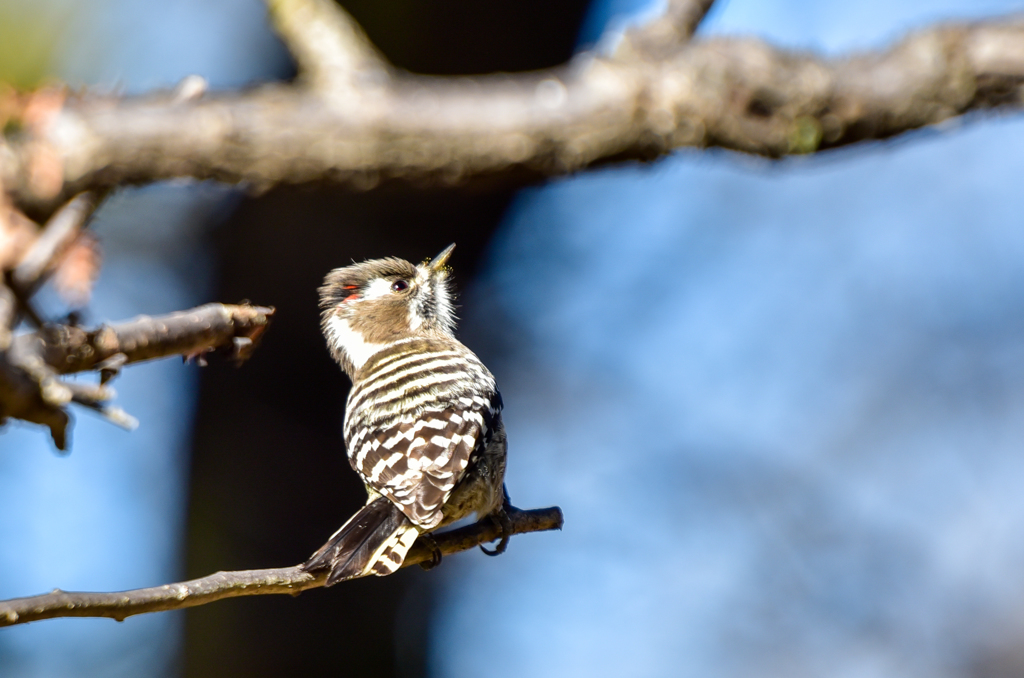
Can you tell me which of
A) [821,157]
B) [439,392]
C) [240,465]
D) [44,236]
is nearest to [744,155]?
[821,157]

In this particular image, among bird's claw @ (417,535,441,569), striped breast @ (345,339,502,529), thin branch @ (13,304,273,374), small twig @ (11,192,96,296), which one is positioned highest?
small twig @ (11,192,96,296)

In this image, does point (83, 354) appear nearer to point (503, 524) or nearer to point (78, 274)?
point (78, 274)

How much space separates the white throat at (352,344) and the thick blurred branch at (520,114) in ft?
8.86

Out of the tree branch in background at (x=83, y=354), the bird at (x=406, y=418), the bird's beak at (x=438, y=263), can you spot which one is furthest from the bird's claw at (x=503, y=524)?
the tree branch in background at (x=83, y=354)

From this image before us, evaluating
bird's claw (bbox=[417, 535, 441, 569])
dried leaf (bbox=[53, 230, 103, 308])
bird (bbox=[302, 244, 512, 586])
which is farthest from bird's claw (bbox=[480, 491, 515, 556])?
dried leaf (bbox=[53, 230, 103, 308])

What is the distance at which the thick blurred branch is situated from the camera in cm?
97

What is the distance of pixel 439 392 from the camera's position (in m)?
3.24

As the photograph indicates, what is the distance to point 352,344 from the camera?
3.86 meters

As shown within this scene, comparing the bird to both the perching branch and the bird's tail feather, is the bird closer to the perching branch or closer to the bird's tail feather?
the bird's tail feather

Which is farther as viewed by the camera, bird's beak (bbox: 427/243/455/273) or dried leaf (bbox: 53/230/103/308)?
bird's beak (bbox: 427/243/455/273)

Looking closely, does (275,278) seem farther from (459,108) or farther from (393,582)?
(459,108)

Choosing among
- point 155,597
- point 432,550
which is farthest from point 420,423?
point 155,597

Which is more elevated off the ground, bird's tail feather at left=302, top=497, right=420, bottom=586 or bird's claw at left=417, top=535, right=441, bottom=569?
bird's tail feather at left=302, top=497, right=420, bottom=586

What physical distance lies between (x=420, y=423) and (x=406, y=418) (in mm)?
65
